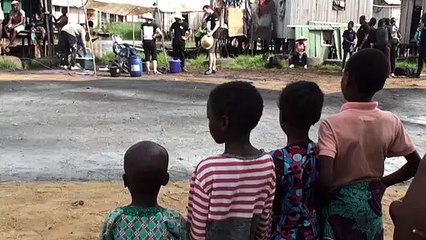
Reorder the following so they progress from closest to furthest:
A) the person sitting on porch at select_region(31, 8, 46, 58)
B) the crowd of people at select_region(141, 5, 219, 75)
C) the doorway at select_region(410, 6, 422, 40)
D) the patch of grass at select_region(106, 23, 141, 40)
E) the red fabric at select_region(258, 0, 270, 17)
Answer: the crowd of people at select_region(141, 5, 219, 75) < the person sitting on porch at select_region(31, 8, 46, 58) < the red fabric at select_region(258, 0, 270, 17) < the doorway at select_region(410, 6, 422, 40) < the patch of grass at select_region(106, 23, 141, 40)

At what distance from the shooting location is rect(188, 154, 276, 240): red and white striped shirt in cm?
228

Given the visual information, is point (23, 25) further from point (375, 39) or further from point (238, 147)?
point (238, 147)

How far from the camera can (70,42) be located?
1709 cm

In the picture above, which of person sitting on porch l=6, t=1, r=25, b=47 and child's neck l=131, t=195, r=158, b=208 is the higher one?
person sitting on porch l=6, t=1, r=25, b=47

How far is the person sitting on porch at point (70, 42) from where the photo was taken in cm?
1706

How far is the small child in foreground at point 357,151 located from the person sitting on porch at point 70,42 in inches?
599

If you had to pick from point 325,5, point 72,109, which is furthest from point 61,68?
point 325,5

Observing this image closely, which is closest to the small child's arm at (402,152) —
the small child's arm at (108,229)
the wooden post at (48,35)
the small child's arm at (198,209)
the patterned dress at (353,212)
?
the patterned dress at (353,212)

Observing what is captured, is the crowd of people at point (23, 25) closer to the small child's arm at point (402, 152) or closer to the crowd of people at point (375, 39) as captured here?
the crowd of people at point (375, 39)

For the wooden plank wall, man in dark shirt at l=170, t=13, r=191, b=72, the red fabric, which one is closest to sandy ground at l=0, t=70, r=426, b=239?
man in dark shirt at l=170, t=13, r=191, b=72

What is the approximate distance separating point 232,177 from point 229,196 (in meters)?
0.08

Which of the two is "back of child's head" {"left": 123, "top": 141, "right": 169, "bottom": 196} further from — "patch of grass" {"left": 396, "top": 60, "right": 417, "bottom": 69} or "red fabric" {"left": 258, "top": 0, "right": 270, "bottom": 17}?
"red fabric" {"left": 258, "top": 0, "right": 270, "bottom": 17}

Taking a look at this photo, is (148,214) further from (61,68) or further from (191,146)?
(61,68)

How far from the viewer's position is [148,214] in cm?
228
